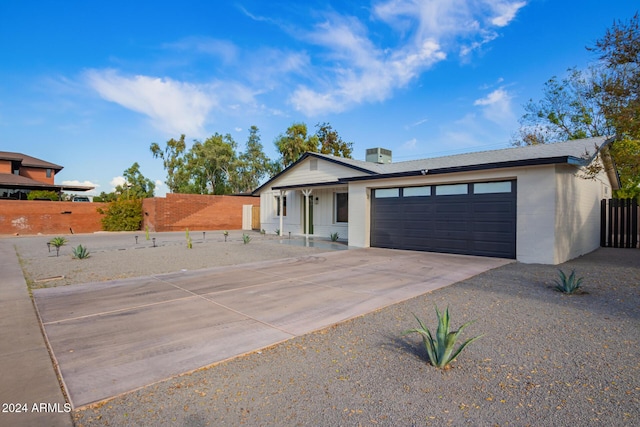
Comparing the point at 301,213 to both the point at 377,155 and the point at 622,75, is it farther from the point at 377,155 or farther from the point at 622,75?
the point at 622,75

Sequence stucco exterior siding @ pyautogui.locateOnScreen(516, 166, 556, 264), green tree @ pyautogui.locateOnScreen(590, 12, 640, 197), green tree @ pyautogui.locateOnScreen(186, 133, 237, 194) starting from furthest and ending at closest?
green tree @ pyautogui.locateOnScreen(186, 133, 237, 194) → stucco exterior siding @ pyautogui.locateOnScreen(516, 166, 556, 264) → green tree @ pyautogui.locateOnScreen(590, 12, 640, 197)

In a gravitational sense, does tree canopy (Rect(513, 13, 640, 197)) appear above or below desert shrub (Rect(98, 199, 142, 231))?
above

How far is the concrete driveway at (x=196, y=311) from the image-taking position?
3309 millimetres

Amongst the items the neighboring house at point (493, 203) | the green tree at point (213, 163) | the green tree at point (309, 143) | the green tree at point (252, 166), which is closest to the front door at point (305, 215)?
the neighboring house at point (493, 203)

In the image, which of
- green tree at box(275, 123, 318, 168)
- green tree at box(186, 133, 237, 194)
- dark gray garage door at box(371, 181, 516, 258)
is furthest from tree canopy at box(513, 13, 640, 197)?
green tree at box(186, 133, 237, 194)

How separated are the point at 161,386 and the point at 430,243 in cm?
1037

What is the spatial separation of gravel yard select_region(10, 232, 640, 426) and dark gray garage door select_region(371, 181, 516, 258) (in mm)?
4994

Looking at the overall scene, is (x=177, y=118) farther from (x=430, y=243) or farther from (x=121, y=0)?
(x=430, y=243)

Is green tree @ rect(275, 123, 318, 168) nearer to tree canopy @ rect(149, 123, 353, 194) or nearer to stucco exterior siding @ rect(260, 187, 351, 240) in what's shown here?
tree canopy @ rect(149, 123, 353, 194)

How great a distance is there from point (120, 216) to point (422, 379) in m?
24.6

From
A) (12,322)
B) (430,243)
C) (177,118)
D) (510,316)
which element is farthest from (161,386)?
(177,118)

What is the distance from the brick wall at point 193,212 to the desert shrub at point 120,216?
31.9 inches

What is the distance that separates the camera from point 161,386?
2895 mm

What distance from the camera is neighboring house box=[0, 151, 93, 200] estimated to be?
90.3 ft
